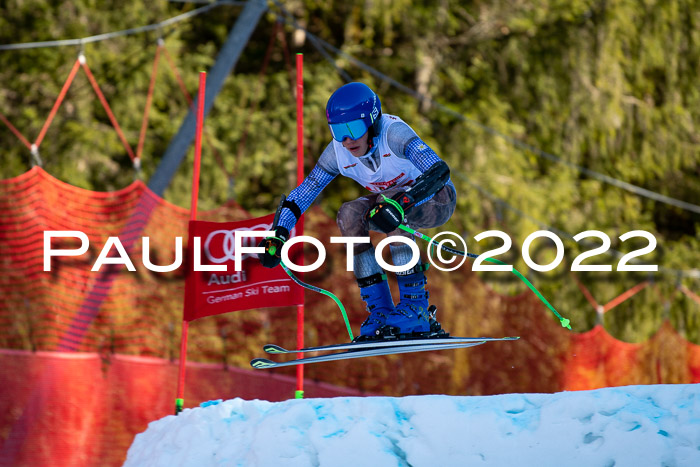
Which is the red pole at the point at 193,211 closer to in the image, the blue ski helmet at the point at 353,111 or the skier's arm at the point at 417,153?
the blue ski helmet at the point at 353,111

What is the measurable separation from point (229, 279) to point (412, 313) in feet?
5.23

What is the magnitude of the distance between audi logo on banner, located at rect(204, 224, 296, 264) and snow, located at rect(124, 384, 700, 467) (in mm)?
1821

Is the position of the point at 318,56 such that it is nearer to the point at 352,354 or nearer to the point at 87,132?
the point at 87,132

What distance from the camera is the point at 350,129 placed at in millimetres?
4602

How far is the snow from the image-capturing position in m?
Result: 3.65

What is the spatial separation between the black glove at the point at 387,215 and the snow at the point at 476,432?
0.87m

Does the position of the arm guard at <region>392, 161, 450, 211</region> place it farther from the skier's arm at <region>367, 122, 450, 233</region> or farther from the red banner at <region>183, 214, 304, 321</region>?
the red banner at <region>183, 214, 304, 321</region>

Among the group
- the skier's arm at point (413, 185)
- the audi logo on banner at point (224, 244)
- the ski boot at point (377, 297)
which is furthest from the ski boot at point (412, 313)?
the audi logo on banner at point (224, 244)

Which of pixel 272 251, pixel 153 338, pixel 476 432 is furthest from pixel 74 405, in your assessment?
pixel 476 432

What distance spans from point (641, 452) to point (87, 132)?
10.8 metres

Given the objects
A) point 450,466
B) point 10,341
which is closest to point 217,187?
point 10,341

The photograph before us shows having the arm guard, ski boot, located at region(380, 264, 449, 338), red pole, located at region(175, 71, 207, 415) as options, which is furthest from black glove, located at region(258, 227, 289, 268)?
red pole, located at region(175, 71, 207, 415)

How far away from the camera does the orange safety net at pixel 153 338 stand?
7438 mm

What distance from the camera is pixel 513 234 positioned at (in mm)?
13227
